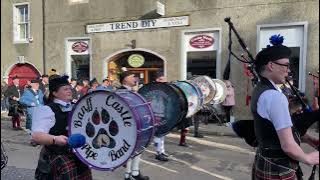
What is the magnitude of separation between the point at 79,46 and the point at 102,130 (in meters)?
14.0

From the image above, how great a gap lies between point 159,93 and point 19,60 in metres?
15.2

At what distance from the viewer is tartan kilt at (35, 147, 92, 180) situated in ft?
12.6

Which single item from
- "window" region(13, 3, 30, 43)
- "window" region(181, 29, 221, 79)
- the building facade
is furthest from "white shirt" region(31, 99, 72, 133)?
"window" region(13, 3, 30, 43)

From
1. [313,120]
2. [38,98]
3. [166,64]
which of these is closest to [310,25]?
[166,64]

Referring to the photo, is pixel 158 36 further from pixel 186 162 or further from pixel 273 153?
pixel 273 153

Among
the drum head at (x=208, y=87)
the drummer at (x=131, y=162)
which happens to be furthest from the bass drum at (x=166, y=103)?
the drum head at (x=208, y=87)

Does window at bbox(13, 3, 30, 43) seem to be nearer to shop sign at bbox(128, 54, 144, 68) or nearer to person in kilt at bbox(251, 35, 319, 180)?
shop sign at bbox(128, 54, 144, 68)

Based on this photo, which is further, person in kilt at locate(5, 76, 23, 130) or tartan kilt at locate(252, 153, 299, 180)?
person in kilt at locate(5, 76, 23, 130)

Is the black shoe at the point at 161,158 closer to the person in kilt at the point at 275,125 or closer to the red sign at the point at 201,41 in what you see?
the person in kilt at the point at 275,125

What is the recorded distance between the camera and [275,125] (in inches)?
113

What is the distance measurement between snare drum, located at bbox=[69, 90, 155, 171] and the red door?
15.4 metres

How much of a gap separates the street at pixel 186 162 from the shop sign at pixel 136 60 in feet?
17.6

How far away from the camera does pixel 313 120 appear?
119 inches

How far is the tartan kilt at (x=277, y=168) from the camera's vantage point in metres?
3.11
